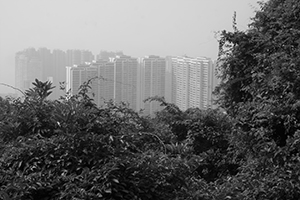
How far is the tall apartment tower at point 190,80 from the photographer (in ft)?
25.8

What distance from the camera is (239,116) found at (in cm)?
475

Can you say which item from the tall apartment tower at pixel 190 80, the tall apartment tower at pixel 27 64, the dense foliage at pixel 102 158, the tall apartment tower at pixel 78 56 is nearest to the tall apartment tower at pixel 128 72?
the tall apartment tower at pixel 78 56

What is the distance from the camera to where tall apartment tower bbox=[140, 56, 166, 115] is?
6473 millimetres

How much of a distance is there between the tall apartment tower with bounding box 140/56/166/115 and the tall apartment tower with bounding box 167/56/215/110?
22 centimetres

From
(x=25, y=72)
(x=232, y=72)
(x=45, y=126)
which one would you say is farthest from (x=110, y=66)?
(x=45, y=126)

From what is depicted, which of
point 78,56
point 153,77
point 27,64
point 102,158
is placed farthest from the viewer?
point 153,77

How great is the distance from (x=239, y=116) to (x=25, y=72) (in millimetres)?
2647

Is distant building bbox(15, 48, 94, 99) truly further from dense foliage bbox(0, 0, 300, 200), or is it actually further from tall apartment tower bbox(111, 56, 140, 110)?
dense foliage bbox(0, 0, 300, 200)

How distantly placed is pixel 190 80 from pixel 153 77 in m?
1.04

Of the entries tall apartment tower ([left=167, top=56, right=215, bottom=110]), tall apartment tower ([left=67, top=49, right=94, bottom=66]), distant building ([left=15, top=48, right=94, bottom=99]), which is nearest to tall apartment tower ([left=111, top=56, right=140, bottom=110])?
distant building ([left=15, top=48, right=94, bottom=99])

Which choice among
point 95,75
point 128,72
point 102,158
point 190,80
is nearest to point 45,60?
point 128,72

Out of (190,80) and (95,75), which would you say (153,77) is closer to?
(190,80)

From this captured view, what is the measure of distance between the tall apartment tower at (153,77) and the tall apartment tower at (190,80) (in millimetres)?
221

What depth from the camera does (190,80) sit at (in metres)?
8.22
